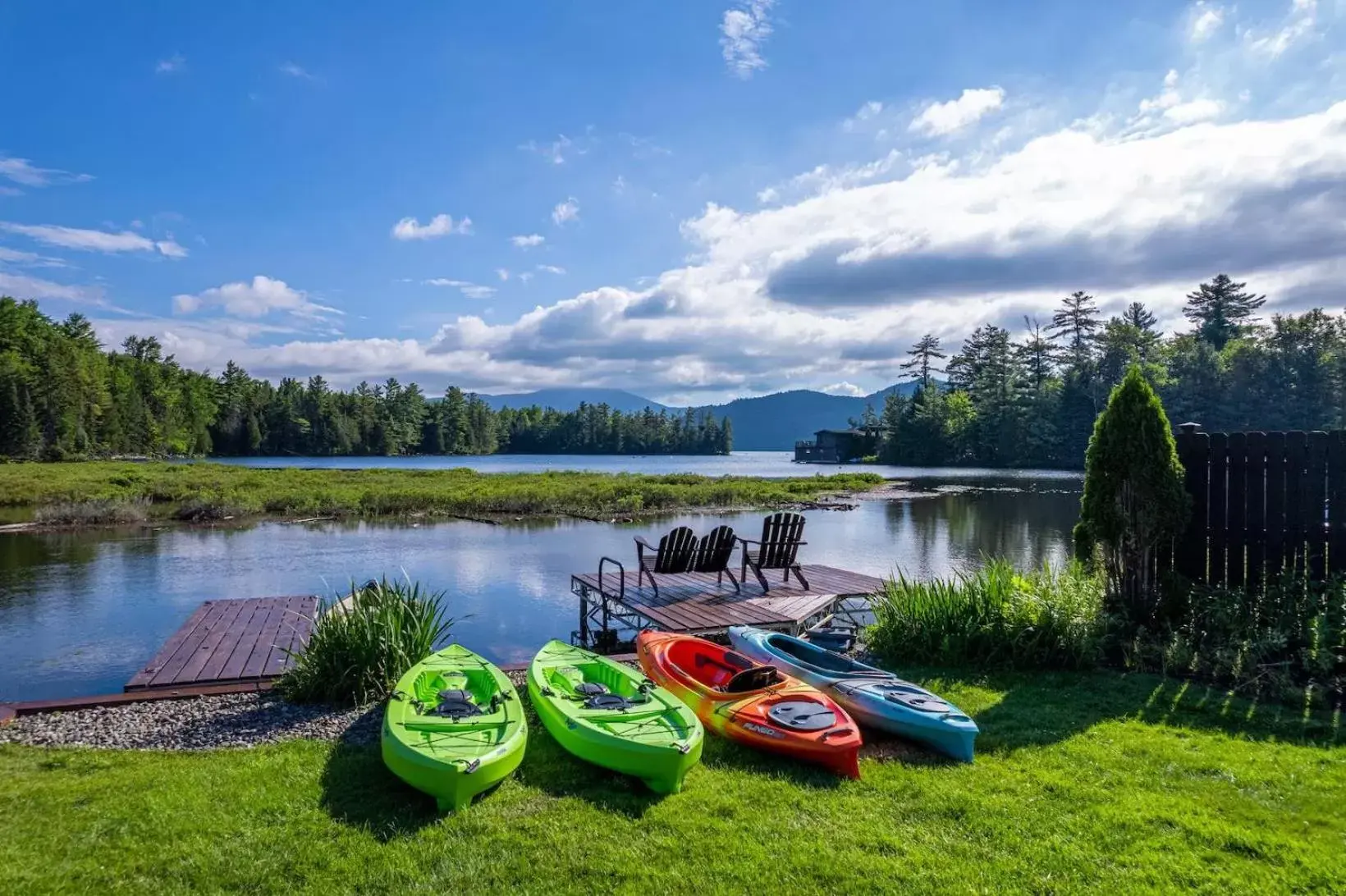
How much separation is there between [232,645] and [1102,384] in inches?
2839

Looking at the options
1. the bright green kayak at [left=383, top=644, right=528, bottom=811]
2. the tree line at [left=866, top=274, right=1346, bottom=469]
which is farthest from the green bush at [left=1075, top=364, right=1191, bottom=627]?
the tree line at [left=866, top=274, right=1346, bottom=469]

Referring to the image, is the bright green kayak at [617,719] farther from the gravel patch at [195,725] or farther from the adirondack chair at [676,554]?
the adirondack chair at [676,554]

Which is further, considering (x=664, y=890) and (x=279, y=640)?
(x=279, y=640)

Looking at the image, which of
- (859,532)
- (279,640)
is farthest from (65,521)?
(859,532)

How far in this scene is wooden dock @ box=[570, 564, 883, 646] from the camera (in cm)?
983

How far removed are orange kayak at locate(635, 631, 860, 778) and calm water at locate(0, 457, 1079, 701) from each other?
4351mm

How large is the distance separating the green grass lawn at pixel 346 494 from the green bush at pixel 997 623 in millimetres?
23339

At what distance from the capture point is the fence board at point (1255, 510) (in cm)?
790

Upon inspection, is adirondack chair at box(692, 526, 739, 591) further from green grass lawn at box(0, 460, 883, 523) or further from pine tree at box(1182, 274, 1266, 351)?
pine tree at box(1182, 274, 1266, 351)

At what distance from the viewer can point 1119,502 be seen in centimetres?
807

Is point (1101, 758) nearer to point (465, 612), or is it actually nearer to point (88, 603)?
point (465, 612)

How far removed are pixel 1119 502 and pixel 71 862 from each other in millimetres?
9005

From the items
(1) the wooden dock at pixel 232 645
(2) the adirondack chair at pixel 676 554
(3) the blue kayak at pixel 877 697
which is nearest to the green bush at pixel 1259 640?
(3) the blue kayak at pixel 877 697

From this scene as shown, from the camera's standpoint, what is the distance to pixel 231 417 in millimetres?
96625
